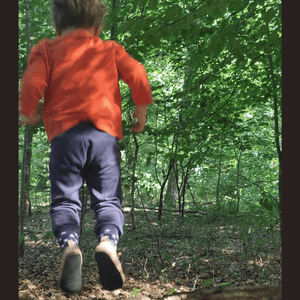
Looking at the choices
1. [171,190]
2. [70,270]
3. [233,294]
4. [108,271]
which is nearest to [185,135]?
[233,294]

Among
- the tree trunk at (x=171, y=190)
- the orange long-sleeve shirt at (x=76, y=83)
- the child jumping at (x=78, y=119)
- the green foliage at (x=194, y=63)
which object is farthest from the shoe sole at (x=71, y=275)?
the tree trunk at (x=171, y=190)

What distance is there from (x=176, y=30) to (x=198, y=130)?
1.38 meters

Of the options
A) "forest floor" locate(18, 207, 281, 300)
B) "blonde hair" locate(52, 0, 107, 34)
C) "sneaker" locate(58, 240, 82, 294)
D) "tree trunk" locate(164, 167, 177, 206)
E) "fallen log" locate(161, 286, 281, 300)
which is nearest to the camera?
"sneaker" locate(58, 240, 82, 294)

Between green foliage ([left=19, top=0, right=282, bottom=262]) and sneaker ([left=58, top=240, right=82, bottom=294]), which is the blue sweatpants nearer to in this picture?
sneaker ([left=58, top=240, right=82, bottom=294])

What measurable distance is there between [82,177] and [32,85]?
0.49 meters

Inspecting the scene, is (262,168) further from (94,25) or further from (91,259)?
(94,25)

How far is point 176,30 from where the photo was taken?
2.40 meters

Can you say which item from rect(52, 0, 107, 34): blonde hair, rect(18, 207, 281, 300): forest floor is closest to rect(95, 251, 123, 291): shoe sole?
rect(52, 0, 107, 34): blonde hair

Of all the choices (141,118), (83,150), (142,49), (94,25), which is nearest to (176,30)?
(142,49)

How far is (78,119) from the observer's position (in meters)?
1.31

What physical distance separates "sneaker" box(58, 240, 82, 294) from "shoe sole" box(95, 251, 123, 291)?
0.09 meters

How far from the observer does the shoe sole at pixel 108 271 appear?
1288 mm

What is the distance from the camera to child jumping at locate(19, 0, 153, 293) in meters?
1.30

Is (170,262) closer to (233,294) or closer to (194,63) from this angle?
(233,294)
